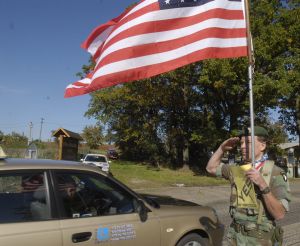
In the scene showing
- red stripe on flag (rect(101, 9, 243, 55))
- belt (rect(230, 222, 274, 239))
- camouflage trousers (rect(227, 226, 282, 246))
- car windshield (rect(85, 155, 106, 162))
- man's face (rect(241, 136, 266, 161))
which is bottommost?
camouflage trousers (rect(227, 226, 282, 246))

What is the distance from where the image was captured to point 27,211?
446 cm

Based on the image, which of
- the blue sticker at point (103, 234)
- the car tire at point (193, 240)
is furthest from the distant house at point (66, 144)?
the blue sticker at point (103, 234)

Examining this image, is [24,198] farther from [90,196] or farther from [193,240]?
[193,240]

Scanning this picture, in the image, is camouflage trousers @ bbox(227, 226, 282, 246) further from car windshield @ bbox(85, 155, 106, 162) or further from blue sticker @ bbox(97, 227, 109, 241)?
car windshield @ bbox(85, 155, 106, 162)

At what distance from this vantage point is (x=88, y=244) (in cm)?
461

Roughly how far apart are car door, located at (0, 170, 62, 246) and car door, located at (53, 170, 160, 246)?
128 millimetres

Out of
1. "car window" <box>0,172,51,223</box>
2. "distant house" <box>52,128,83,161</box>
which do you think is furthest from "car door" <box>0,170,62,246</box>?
"distant house" <box>52,128,83,161</box>

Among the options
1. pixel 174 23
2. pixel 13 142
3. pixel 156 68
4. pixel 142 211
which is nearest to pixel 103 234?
pixel 142 211

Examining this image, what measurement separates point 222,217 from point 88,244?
7.71 metres

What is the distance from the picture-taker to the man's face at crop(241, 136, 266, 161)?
13.0 feet

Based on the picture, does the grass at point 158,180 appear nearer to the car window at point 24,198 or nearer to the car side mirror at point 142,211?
the car side mirror at point 142,211

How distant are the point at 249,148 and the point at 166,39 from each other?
2008 mm

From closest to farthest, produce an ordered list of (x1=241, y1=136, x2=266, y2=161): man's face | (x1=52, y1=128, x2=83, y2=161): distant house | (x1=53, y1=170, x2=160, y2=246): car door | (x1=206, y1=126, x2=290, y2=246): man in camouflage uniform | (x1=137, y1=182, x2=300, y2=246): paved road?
(x1=206, y1=126, x2=290, y2=246): man in camouflage uniform → (x1=241, y1=136, x2=266, y2=161): man's face → (x1=53, y1=170, x2=160, y2=246): car door → (x1=137, y1=182, x2=300, y2=246): paved road → (x1=52, y1=128, x2=83, y2=161): distant house

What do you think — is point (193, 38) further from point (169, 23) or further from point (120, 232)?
point (120, 232)
